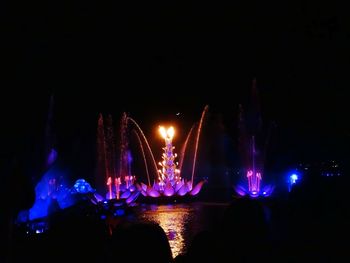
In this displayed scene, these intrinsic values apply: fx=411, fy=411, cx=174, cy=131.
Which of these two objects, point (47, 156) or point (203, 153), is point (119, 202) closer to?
point (47, 156)

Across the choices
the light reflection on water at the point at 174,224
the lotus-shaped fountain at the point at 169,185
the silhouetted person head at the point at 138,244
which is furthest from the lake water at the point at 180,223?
the silhouetted person head at the point at 138,244

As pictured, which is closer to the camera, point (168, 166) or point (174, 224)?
point (174, 224)

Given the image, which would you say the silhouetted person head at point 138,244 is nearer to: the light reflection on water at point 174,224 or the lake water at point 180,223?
the light reflection on water at point 174,224

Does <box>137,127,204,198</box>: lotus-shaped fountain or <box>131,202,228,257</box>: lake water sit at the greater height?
<box>137,127,204,198</box>: lotus-shaped fountain

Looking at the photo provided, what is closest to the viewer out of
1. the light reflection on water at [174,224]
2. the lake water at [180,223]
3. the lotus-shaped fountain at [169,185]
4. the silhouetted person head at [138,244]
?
the silhouetted person head at [138,244]

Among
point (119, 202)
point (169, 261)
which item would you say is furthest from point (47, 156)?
point (169, 261)

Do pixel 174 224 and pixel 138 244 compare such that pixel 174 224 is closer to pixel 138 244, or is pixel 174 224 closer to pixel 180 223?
pixel 180 223

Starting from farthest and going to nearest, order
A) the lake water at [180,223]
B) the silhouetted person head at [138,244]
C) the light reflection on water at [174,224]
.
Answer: the lake water at [180,223] < the light reflection on water at [174,224] < the silhouetted person head at [138,244]

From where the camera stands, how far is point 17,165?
20.3ft

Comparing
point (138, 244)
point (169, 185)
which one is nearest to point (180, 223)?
point (169, 185)

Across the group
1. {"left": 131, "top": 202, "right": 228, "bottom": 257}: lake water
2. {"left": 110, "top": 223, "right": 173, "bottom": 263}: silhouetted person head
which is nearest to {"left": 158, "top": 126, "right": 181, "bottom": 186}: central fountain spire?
{"left": 131, "top": 202, "right": 228, "bottom": 257}: lake water

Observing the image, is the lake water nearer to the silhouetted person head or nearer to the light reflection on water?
the light reflection on water

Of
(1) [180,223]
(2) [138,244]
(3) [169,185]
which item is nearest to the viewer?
(2) [138,244]

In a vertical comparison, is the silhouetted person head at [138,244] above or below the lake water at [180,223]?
above
